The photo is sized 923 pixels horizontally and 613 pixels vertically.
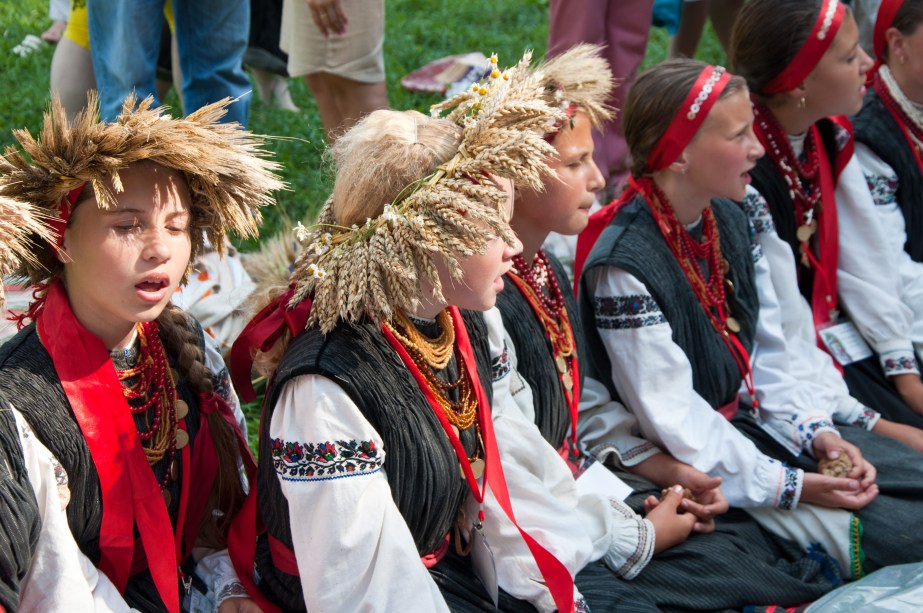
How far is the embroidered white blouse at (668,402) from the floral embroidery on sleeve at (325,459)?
122 centimetres

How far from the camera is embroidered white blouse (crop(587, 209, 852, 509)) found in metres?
3.15

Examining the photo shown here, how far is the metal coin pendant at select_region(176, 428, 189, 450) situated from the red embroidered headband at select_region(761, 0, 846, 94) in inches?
101

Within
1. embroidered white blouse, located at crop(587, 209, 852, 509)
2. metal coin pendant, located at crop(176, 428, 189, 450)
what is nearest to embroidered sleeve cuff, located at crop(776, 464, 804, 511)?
embroidered white blouse, located at crop(587, 209, 852, 509)

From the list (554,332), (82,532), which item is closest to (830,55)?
(554,332)

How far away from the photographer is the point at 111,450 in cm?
224

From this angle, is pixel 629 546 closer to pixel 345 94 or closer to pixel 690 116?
pixel 690 116

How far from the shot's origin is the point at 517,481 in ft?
8.75

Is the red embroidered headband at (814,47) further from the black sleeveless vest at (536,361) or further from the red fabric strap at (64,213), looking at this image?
the red fabric strap at (64,213)

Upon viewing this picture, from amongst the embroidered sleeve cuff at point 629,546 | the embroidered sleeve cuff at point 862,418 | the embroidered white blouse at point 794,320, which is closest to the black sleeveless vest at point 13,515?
the embroidered sleeve cuff at point 629,546

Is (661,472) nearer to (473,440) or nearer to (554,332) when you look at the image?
(554,332)

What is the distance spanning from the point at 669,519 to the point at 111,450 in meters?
1.58

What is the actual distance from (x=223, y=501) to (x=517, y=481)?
74cm

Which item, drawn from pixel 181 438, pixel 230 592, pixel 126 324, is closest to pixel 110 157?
pixel 126 324

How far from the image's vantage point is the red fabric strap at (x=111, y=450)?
2.21m
